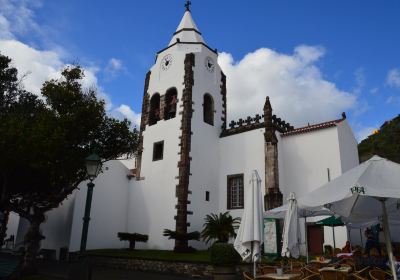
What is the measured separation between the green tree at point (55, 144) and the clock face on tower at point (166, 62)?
11.3 metres

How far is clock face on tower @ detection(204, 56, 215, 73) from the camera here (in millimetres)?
25678

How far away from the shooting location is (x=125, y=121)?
605 inches

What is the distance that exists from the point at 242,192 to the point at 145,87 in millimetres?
11314

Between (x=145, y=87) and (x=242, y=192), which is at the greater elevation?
(x=145, y=87)

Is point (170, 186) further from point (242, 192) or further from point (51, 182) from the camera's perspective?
point (51, 182)

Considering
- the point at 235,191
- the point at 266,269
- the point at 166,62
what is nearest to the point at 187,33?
the point at 166,62

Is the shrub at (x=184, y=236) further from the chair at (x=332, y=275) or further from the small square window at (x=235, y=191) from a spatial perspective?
the chair at (x=332, y=275)

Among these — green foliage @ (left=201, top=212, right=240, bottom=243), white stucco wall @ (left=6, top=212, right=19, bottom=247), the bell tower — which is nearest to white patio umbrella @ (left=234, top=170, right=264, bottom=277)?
green foliage @ (left=201, top=212, right=240, bottom=243)

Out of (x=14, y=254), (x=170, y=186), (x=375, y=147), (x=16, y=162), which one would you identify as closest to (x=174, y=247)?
(x=170, y=186)

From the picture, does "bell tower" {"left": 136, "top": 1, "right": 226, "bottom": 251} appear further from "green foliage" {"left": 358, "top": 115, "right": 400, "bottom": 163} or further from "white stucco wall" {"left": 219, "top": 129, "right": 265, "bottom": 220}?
"green foliage" {"left": 358, "top": 115, "right": 400, "bottom": 163}

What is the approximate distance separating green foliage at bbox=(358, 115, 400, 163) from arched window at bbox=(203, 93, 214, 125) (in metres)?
20.2

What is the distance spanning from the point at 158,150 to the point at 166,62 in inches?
267

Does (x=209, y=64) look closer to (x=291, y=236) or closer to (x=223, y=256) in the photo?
(x=223, y=256)

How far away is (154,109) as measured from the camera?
26.1 m
